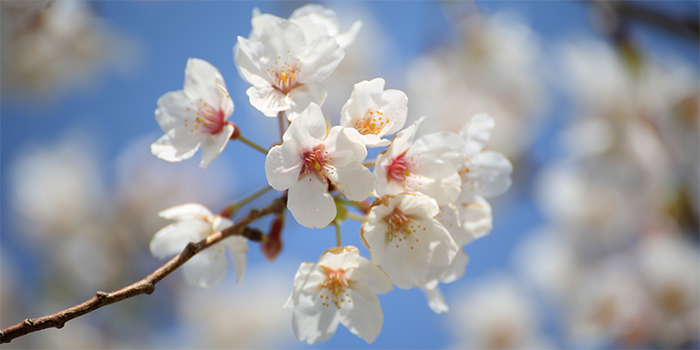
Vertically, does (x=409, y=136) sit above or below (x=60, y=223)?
below

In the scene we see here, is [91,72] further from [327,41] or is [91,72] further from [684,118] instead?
[684,118]

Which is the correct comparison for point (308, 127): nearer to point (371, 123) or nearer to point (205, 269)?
point (371, 123)

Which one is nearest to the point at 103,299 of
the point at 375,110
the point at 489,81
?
the point at 375,110

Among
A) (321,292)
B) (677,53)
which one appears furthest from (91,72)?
(677,53)

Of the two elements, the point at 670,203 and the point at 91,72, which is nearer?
the point at 670,203

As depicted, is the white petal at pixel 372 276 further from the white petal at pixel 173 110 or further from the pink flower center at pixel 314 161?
the white petal at pixel 173 110

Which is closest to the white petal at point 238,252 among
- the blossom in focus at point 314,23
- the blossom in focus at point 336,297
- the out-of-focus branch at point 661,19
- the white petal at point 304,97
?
the blossom in focus at point 336,297
